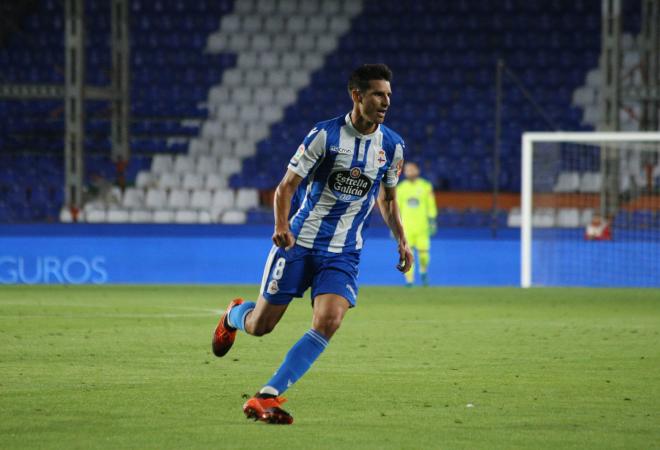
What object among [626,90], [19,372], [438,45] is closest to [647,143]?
[626,90]

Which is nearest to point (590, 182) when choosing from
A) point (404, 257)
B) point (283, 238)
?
point (404, 257)

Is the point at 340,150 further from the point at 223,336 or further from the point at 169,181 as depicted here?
the point at 169,181

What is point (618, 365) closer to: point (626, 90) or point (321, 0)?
point (626, 90)

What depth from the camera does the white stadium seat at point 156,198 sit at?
80.4ft

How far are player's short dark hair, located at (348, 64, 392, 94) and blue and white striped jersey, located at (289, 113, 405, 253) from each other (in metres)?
0.23

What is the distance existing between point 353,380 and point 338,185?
1.82 meters

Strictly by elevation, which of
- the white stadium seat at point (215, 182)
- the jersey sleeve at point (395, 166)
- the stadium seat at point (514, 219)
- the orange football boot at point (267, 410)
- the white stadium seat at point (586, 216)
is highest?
the jersey sleeve at point (395, 166)

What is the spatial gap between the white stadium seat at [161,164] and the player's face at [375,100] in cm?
2024

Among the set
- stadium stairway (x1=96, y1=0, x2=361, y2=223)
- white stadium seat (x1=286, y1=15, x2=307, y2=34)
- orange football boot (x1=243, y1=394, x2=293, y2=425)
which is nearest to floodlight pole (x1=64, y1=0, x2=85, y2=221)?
stadium stairway (x1=96, y1=0, x2=361, y2=223)

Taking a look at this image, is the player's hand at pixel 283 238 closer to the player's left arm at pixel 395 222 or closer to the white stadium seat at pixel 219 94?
the player's left arm at pixel 395 222

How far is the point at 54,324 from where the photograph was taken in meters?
12.4

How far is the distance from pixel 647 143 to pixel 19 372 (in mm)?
16046

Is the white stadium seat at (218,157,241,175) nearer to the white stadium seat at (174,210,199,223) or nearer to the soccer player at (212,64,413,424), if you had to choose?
the white stadium seat at (174,210,199,223)

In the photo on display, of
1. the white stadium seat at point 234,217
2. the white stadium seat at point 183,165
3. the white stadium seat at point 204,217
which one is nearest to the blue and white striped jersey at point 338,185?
the white stadium seat at point 234,217
